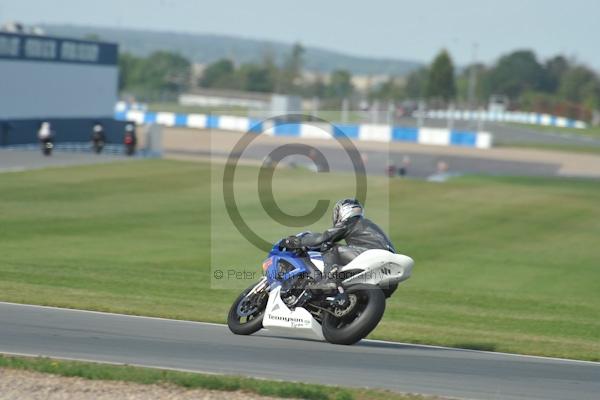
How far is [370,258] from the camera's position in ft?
39.5

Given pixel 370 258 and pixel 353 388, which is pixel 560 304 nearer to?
pixel 370 258

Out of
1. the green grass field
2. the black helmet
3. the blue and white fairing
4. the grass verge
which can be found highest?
the black helmet

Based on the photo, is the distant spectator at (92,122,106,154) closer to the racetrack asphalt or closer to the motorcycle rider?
the racetrack asphalt

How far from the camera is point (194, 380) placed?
9.95 metres

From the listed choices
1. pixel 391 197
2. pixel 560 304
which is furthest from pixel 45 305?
pixel 391 197

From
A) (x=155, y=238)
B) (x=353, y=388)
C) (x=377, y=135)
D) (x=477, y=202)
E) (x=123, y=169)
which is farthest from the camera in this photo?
(x=377, y=135)

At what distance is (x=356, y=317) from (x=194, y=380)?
2.77m

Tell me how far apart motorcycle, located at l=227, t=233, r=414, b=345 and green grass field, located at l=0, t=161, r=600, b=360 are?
200cm

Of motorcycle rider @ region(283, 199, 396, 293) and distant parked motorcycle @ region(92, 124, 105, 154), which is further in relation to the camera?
distant parked motorcycle @ region(92, 124, 105, 154)

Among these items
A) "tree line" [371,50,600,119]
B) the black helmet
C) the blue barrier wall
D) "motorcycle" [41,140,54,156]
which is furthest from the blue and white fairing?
"tree line" [371,50,600,119]

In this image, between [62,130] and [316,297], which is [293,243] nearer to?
[316,297]

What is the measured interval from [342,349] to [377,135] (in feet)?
240

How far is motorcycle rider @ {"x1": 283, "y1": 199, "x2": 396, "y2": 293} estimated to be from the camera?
12312mm

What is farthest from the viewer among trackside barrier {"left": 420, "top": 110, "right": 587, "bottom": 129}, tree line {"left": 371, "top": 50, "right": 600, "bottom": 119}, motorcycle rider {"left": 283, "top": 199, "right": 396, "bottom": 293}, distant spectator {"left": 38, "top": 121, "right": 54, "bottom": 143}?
tree line {"left": 371, "top": 50, "right": 600, "bottom": 119}
